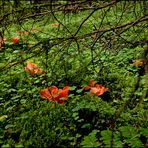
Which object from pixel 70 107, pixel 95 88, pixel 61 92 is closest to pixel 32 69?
pixel 61 92

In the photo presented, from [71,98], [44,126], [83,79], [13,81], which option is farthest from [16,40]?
[44,126]

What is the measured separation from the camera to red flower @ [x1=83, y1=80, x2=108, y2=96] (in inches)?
125

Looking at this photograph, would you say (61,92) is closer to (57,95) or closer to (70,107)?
(57,95)

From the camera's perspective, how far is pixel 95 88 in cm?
326

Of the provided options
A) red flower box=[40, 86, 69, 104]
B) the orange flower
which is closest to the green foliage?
red flower box=[40, 86, 69, 104]

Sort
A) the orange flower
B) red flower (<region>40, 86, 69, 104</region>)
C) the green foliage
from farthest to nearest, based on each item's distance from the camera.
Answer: the orange flower
red flower (<region>40, 86, 69, 104</region>)
the green foliage

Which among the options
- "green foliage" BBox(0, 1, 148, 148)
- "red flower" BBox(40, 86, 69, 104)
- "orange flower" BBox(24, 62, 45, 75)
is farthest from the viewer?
"orange flower" BBox(24, 62, 45, 75)

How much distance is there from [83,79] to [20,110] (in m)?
0.98

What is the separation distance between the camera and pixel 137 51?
15.6 feet

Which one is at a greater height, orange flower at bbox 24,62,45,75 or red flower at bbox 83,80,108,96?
red flower at bbox 83,80,108,96

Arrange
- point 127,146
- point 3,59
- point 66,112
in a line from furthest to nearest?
point 3,59 < point 66,112 < point 127,146

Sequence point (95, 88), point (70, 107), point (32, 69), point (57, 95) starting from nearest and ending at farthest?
point (70, 107) → point (57, 95) → point (95, 88) → point (32, 69)

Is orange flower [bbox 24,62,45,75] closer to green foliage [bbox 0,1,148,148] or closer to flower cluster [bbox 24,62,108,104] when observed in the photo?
green foliage [bbox 0,1,148,148]

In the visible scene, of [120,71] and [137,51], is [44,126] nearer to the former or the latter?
[120,71]
